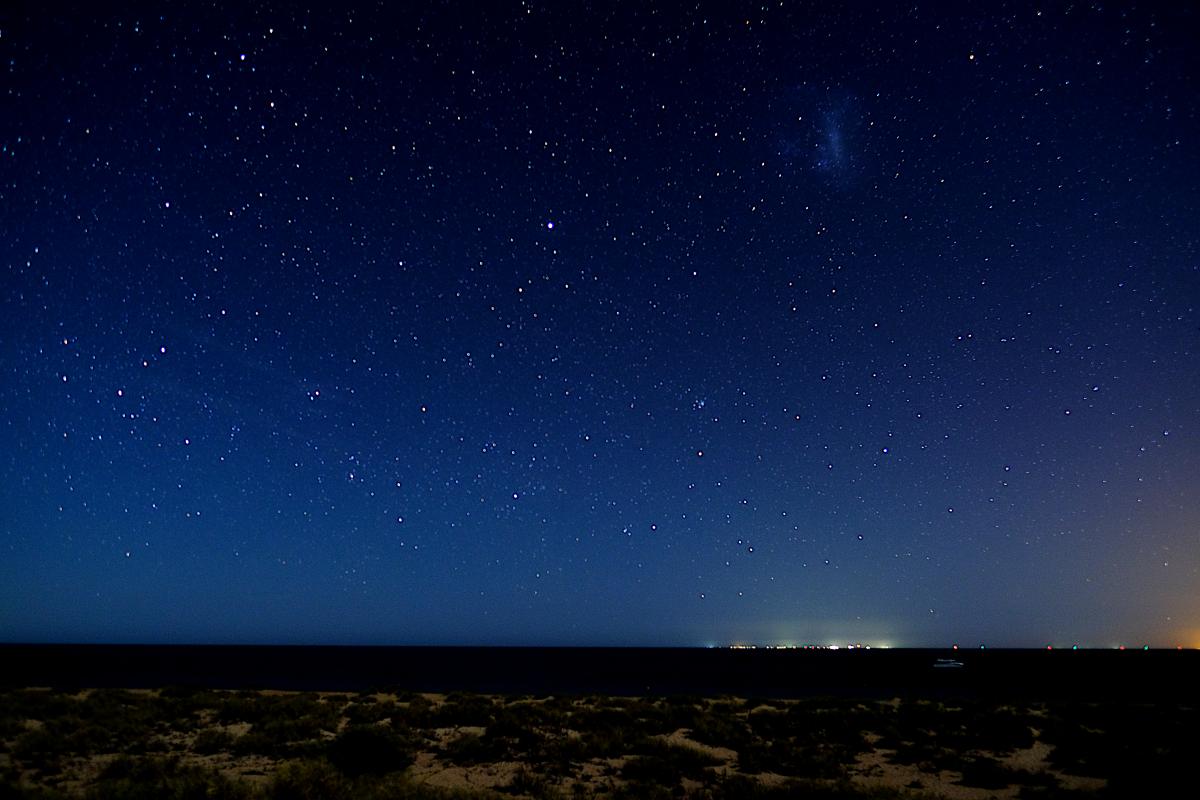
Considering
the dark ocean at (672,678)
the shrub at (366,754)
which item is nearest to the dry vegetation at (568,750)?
the shrub at (366,754)

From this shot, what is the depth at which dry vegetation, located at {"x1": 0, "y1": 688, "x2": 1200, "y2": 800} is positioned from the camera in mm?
10867

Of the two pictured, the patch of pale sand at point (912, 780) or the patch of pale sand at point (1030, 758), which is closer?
the patch of pale sand at point (912, 780)

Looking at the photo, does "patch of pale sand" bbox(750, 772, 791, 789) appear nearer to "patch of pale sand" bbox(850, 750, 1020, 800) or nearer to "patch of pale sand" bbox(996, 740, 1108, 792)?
"patch of pale sand" bbox(850, 750, 1020, 800)

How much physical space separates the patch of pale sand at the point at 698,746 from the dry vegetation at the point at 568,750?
0.18 ft

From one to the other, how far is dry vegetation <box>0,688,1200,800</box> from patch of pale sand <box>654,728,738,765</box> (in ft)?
0.18

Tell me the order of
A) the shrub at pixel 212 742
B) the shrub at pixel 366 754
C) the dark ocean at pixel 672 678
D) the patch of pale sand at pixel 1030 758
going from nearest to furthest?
the shrub at pixel 366 754 → the patch of pale sand at pixel 1030 758 → the shrub at pixel 212 742 → the dark ocean at pixel 672 678

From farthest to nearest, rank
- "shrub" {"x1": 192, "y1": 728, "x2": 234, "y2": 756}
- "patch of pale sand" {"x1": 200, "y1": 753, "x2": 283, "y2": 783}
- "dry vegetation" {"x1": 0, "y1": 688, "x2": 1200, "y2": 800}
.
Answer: "shrub" {"x1": 192, "y1": 728, "x2": 234, "y2": 756} → "patch of pale sand" {"x1": 200, "y1": 753, "x2": 283, "y2": 783} → "dry vegetation" {"x1": 0, "y1": 688, "x2": 1200, "y2": 800}

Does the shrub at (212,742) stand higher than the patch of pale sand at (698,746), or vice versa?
the shrub at (212,742)

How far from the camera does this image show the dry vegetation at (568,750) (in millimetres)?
10867

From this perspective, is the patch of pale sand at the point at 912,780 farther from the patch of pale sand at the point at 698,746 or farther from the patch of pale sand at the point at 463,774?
the patch of pale sand at the point at 463,774

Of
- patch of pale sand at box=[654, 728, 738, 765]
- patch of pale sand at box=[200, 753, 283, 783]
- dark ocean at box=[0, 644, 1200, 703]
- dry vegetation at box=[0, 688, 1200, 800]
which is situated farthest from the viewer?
dark ocean at box=[0, 644, 1200, 703]

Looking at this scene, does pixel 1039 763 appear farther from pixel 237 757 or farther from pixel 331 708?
pixel 331 708

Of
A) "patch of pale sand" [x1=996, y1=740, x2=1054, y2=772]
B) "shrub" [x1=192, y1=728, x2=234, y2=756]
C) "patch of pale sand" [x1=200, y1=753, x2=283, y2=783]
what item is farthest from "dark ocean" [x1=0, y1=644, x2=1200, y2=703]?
"patch of pale sand" [x1=996, y1=740, x2=1054, y2=772]

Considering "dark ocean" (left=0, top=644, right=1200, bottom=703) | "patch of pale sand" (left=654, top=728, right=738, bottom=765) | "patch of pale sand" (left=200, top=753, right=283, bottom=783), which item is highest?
"patch of pale sand" (left=200, top=753, right=283, bottom=783)
